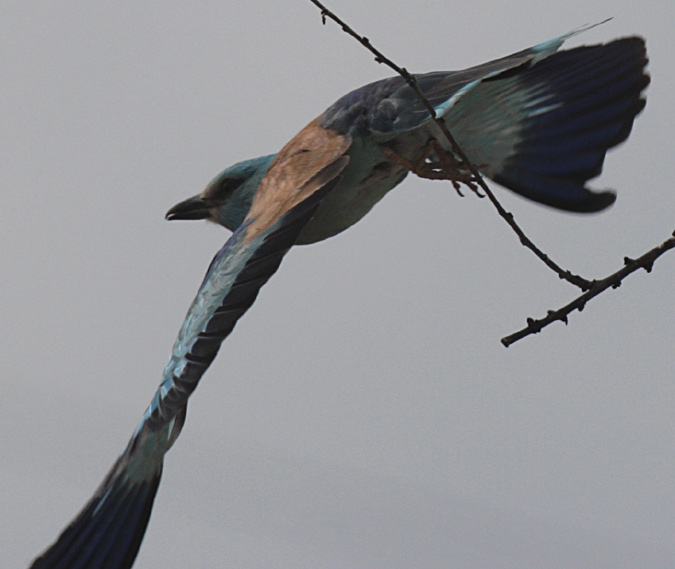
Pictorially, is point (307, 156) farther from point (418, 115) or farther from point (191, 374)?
point (191, 374)

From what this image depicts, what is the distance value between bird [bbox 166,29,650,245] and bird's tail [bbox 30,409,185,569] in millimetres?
916

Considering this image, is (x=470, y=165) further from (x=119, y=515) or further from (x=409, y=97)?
(x=119, y=515)

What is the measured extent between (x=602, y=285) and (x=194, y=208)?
1933mm

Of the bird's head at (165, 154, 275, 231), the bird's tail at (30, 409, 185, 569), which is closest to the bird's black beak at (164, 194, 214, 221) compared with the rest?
the bird's head at (165, 154, 275, 231)

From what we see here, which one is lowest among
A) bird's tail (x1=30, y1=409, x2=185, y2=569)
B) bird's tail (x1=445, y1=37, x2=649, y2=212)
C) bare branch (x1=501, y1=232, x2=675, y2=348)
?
bird's tail (x1=30, y1=409, x2=185, y2=569)

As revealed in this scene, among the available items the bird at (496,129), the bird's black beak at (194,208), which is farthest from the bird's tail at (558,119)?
the bird's black beak at (194,208)

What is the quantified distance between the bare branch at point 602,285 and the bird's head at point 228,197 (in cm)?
147

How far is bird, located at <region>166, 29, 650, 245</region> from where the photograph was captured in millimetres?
3766

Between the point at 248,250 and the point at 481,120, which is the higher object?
the point at 481,120

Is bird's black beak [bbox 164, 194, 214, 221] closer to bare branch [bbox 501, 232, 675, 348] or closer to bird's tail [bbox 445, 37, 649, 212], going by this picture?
bird's tail [bbox 445, 37, 649, 212]

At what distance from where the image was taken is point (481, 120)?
13.8 feet

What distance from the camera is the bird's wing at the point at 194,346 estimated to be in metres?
3.18

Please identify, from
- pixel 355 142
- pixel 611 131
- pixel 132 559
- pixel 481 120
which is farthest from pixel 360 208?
pixel 132 559

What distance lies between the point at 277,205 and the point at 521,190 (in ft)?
3.98
